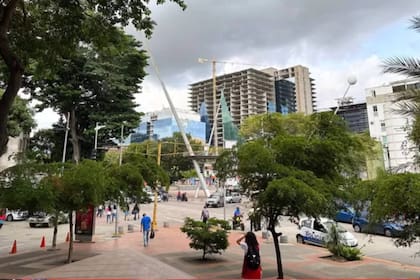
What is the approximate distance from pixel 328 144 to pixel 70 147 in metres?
29.1

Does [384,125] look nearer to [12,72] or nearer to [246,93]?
[12,72]

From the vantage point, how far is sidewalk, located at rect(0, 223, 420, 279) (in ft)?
37.4

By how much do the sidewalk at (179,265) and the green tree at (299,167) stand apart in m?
2.46

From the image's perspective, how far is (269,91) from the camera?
136875 millimetres

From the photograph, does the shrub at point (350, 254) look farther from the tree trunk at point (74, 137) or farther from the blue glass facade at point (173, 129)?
the blue glass facade at point (173, 129)

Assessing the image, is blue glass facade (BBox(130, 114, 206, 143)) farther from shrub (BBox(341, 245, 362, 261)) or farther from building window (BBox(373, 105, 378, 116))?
shrub (BBox(341, 245, 362, 261))

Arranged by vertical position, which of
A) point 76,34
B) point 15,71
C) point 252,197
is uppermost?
point 76,34

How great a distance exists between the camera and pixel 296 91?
13262 cm

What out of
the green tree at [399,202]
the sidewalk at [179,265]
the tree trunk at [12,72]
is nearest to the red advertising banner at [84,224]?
the sidewalk at [179,265]

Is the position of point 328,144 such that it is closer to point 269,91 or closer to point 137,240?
point 137,240

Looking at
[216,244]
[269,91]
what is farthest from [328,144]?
[269,91]

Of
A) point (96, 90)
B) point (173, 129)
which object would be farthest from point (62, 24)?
point (173, 129)

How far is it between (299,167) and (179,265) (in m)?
5.88

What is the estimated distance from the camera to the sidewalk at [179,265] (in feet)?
37.4
